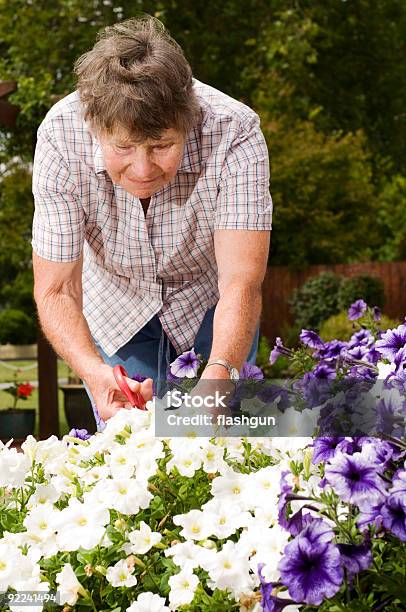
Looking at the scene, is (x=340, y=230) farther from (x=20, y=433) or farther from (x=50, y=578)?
(x=50, y=578)

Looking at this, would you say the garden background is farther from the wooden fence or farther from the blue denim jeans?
the blue denim jeans

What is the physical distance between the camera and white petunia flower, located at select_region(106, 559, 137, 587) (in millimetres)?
1331

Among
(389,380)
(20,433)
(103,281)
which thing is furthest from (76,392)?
(389,380)

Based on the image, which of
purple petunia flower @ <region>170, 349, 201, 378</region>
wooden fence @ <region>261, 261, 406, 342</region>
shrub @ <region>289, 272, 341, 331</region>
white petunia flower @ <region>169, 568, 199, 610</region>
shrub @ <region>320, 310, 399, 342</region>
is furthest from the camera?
wooden fence @ <region>261, 261, 406, 342</region>

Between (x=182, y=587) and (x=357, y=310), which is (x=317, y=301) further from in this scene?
(x=182, y=587)

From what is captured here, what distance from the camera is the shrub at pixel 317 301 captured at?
15625mm

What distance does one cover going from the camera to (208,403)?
1795mm

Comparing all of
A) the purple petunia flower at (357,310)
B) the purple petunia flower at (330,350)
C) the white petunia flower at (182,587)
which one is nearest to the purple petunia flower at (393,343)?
the purple petunia flower at (330,350)

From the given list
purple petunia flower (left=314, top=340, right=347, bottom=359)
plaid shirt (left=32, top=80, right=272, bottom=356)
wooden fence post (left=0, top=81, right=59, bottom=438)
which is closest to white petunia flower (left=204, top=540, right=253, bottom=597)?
purple petunia flower (left=314, top=340, right=347, bottom=359)

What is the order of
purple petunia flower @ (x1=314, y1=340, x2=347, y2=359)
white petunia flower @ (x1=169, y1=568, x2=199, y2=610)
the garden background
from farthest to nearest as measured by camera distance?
the garden background < purple petunia flower @ (x1=314, y1=340, x2=347, y2=359) < white petunia flower @ (x1=169, y1=568, x2=199, y2=610)

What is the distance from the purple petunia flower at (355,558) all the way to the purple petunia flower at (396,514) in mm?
39

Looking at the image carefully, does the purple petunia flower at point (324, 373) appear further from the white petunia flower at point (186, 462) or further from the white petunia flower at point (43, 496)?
the white petunia flower at point (43, 496)

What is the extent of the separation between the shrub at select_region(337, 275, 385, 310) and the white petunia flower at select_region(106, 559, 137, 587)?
1387 centimetres

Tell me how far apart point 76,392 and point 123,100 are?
651 cm
